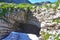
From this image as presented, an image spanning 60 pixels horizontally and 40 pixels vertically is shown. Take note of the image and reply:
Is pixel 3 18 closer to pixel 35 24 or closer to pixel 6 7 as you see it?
pixel 6 7

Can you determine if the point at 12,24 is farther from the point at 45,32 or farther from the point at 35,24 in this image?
the point at 45,32

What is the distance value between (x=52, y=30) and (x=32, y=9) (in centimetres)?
617

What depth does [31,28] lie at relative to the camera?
33.9ft

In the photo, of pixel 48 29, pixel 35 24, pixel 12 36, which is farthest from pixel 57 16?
pixel 35 24

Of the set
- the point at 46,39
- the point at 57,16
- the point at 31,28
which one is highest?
the point at 57,16

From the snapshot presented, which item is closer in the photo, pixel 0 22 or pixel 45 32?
pixel 45 32

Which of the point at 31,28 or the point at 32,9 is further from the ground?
the point at 32,9

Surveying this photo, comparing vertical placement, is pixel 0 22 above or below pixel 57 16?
below

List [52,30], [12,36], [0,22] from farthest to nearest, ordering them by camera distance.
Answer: [0,22], [12,36], [52,30]

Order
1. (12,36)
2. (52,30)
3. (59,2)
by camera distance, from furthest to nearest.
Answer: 1. (12,36)
2. (59,2)
3. (52,30)

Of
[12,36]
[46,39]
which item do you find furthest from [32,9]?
[46,39]

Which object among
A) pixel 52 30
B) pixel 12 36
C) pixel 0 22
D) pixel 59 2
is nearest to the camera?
pixel 52 30

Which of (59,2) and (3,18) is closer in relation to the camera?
(59,2)

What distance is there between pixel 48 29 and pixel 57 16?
33cm
